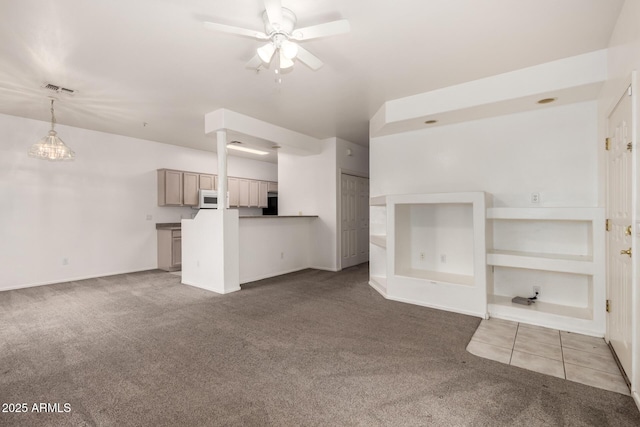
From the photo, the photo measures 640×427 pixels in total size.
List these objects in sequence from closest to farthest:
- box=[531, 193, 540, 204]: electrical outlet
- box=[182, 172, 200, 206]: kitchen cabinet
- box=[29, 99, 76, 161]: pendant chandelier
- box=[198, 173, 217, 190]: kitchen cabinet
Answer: box=[531, 193, 540, 204]: electrical outlet, box=[29, 99, 76, 161]: pendant chandelier, box=[182, 172, 200, 206]: kitchen cabinet, box=[198, 173, 217, 190]: kitchen cabinet

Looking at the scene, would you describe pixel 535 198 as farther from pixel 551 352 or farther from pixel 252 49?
pixel 252 49

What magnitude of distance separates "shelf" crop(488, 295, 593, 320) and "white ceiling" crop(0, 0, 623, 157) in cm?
261

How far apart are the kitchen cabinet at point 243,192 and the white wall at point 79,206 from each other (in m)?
1.38

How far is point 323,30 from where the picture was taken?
216 cm

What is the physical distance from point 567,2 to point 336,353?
10.6ft

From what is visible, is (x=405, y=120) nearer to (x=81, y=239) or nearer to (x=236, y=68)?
(x=236, y=68)

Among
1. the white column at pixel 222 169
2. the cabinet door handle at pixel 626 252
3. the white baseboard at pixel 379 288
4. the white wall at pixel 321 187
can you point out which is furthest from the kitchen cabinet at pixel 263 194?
the cabinet door handle at pixel 626 252

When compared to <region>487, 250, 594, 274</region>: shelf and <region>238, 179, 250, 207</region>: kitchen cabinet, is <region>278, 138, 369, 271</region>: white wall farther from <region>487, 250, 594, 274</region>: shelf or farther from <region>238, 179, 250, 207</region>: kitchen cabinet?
<region>487, 250, 594, 274</region>: shelf

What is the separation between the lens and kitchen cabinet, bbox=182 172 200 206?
6465 mm

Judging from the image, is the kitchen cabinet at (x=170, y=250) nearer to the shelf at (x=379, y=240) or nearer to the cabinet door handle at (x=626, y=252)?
the shelf at (x=379, y=240)

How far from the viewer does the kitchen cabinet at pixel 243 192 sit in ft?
24.9

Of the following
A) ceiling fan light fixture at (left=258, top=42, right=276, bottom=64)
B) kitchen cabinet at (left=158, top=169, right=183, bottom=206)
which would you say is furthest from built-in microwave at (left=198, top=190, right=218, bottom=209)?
ceiling fan light fixture at (left=258, top=42, right=276, bottom=64)

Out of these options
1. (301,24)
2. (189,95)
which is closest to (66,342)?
(189,95)

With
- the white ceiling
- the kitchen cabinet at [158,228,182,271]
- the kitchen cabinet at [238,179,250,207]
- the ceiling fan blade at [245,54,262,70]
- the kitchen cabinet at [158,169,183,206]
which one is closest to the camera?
the white ceiling
